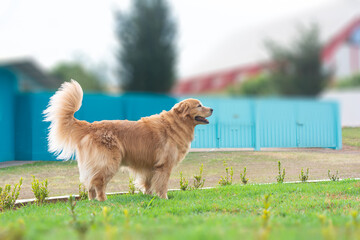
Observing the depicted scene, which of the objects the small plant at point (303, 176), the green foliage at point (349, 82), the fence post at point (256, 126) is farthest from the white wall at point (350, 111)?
the green foliage at point (349, 82)

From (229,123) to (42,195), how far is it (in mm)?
3720

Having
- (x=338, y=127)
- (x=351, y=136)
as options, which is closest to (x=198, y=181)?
(x=338, y=127)

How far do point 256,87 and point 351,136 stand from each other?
10.8 m

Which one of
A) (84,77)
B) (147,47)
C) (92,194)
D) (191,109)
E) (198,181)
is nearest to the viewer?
(92,194)

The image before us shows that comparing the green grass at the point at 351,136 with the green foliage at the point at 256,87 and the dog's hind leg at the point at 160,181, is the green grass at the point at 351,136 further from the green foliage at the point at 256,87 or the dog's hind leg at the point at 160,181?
the green foliage at the point at 256,87

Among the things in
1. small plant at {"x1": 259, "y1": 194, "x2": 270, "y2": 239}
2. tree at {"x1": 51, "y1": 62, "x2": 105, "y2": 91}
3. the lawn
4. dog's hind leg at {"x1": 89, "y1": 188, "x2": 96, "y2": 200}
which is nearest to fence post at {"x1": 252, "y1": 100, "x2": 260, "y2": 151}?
the lawn

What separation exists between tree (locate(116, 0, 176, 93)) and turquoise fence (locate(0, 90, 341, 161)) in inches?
441

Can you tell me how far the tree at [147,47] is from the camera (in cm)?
1864

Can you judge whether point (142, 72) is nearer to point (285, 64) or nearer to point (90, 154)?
point (285, 64)

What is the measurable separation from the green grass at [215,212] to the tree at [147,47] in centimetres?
1352

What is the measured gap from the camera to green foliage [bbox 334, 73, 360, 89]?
16734mm

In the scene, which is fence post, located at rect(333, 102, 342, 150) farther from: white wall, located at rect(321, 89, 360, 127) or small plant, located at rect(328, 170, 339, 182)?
small plant, located at rect(328, 170, 339, 182)

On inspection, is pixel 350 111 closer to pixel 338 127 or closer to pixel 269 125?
pixel 338 127

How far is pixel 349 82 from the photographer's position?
17266 mm
